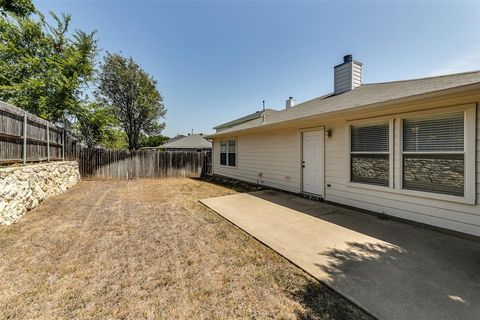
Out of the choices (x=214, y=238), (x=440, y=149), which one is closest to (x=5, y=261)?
(x=214, y=238)

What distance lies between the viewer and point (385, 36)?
6.74m

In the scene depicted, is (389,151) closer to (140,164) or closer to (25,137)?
(25,137)

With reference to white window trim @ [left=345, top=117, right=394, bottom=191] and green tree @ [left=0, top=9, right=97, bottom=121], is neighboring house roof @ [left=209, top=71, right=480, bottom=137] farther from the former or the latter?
green tree @ [left=0, top=9, right=97, bottom=121]

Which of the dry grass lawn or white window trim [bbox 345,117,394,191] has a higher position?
white window trim [bbox 345,117,394,191]

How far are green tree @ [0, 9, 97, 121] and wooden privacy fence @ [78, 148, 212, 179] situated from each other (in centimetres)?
308

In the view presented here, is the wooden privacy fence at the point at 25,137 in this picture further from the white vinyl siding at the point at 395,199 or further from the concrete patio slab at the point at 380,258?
the white vinyl siding at the point at 395,199

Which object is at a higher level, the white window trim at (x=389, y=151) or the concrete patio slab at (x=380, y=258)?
the white window trim at (x=389, y=151)

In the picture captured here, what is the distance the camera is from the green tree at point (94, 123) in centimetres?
1183

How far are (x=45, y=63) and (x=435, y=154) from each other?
55.0 feet

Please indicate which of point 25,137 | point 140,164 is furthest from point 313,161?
point 140,164

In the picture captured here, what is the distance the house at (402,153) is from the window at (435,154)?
1 cm

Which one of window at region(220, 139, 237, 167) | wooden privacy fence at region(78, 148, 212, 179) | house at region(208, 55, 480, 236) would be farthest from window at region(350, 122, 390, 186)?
wooden privacy fence at region(78, 148, 212, 179)

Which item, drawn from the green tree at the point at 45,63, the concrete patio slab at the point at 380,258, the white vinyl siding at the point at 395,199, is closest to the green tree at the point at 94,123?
the green tree at the point at 45,63

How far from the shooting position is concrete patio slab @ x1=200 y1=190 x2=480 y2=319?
198cm
